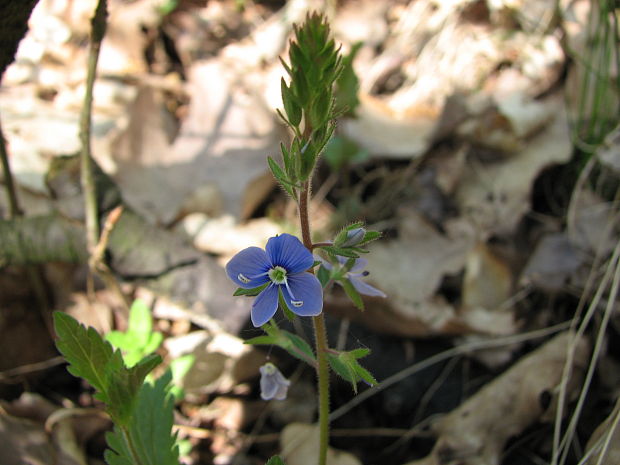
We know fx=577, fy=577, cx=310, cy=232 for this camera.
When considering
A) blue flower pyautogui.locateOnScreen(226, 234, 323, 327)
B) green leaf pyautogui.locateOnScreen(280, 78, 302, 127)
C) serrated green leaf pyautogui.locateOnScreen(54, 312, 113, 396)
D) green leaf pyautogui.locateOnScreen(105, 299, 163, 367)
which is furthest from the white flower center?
green leaf pyautogui.locateOnScreen(105, 299, 163, 367)

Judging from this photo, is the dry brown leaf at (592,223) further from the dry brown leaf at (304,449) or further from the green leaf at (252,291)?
the green leaf at (252,291)

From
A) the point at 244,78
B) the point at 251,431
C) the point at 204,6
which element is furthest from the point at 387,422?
the point at 204,6

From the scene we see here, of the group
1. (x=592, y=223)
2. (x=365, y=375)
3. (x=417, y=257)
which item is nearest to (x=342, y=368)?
(x=365, y=375)

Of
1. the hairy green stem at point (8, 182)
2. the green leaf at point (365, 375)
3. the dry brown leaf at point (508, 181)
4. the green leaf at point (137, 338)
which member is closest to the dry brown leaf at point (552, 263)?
the dry brown leaf at point (508, 181)

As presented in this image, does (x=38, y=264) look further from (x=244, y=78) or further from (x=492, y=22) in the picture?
(x=492, y=22)

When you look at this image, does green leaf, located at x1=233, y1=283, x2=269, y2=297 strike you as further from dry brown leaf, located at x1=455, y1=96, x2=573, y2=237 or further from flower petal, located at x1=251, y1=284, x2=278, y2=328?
dry brown leaf, located at x1=455, y1=96, x2=573, y2=237

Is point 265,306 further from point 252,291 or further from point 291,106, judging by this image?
point 291,106
